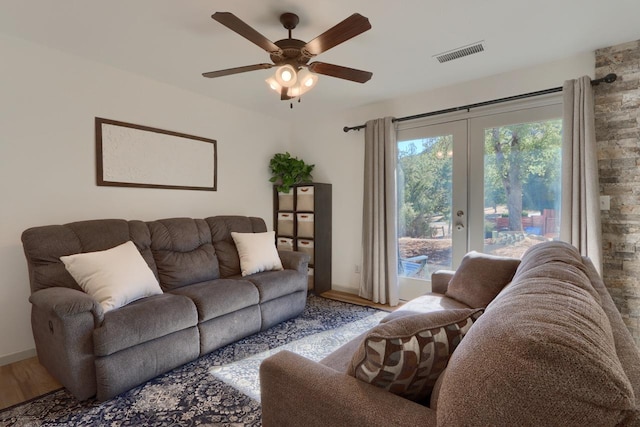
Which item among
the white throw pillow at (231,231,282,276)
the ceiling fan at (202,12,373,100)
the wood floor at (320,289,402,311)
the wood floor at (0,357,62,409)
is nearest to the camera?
the ceiling fan at (202,12,373,100)

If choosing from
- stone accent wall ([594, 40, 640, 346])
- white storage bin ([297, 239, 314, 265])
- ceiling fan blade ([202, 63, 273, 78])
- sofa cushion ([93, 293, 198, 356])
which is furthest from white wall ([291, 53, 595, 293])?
sofa cushion ([93, 293, 198, 356])

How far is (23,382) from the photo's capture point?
Answer: 2.08 metres

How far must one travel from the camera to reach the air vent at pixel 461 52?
8.18ft

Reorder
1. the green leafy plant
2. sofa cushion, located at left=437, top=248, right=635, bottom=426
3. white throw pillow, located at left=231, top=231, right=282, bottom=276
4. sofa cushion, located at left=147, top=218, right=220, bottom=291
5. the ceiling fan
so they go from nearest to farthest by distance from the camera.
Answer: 1. sofa cushion, located at left=437, top=248, right=635, bottom=426
2. the ceiling fan
3. sofa cushion, located at left=147, top=218, right=220, bottom=291
4. white throw pillow, located at left=231, top=231, right=282, bottom=276
5. the green leafy plant

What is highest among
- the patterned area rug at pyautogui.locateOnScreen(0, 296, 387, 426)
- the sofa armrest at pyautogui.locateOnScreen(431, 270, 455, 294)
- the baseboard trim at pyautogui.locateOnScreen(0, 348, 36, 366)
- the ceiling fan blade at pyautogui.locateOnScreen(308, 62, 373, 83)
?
the ceiling fan blade at pyautogui.locateOnScreen(308, 62, 373, 83)

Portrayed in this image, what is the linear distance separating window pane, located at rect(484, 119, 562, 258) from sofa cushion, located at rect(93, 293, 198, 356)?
281 centimetres

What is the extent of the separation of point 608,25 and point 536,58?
1.72 ft

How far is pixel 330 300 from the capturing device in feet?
12.5

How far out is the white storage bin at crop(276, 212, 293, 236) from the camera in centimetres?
425

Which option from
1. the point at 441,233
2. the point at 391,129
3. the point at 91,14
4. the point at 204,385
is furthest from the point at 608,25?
the point at 204,385

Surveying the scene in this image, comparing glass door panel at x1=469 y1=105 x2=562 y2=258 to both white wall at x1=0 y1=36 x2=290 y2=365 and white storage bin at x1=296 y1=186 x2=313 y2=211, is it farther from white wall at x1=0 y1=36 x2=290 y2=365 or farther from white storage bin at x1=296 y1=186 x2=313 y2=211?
white wall at x1=0 y1=36 x2=290 y2=365

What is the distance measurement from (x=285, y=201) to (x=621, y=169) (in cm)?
341

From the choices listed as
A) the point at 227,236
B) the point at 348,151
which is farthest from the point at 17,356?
the point at 348,151

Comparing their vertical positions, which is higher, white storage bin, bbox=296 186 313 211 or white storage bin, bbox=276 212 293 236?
white storage bin, bbox=296 186 313 211
